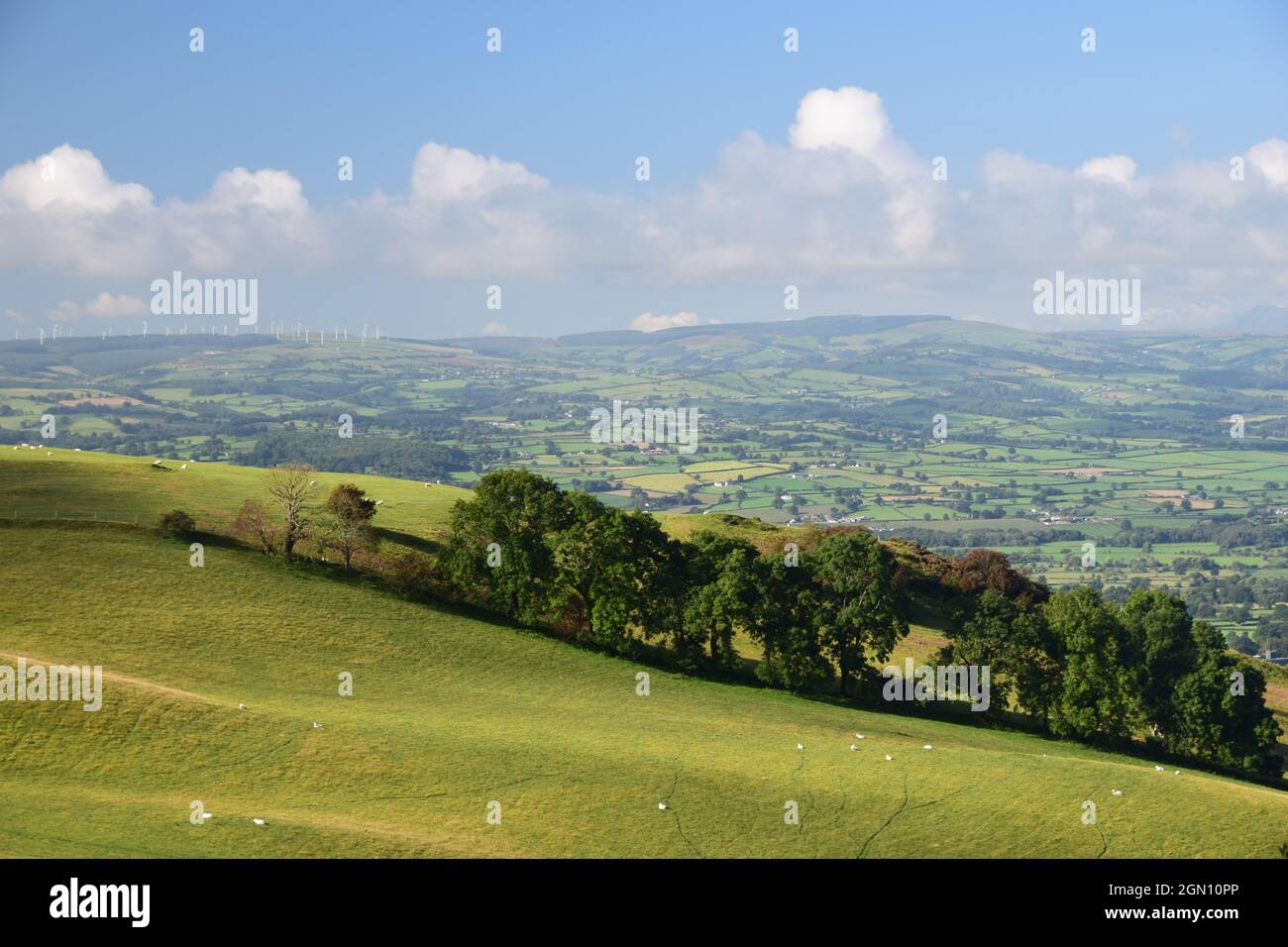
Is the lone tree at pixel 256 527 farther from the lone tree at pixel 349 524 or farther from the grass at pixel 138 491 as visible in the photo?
the lone tree at pixel 349 524

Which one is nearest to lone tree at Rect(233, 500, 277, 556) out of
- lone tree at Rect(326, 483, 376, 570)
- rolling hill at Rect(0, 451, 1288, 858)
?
lone tree at Rect(326, 483, 376, 570)

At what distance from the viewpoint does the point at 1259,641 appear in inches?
6196

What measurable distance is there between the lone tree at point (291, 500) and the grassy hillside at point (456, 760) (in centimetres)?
940

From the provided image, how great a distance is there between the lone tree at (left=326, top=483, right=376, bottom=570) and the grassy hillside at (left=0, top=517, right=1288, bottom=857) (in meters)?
11.0

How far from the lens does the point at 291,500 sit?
87938 millimetres

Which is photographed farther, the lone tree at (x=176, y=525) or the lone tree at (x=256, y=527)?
the lone tree at (x=256, y=527)

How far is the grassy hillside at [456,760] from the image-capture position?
41.9 metres
